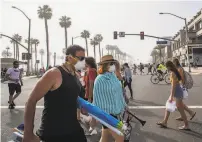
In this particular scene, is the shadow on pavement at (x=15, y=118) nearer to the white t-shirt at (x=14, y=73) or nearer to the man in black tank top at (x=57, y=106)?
the white t-shirt at (x=14, y=73)

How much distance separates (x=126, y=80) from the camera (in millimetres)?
12938

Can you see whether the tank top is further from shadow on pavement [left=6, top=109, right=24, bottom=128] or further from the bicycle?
the bicycle

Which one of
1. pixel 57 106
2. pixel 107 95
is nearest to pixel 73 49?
pixel 57 106

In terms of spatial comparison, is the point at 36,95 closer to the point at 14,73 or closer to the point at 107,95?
the point at 107,95

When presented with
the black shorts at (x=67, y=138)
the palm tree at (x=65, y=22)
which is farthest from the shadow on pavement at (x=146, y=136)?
the palm tree at (x=65, y=22)

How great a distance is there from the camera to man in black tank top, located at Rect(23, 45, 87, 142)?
8.56 ft

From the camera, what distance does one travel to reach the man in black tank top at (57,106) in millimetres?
2609

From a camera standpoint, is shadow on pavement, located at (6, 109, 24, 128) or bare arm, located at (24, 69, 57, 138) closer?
bare arm, located at (24, 69, 57, 138)

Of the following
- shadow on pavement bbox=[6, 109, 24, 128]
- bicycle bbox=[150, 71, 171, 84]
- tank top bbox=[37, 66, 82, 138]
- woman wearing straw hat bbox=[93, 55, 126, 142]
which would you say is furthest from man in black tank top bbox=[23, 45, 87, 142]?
bicycle bbox=[150, 71, 171, 84]

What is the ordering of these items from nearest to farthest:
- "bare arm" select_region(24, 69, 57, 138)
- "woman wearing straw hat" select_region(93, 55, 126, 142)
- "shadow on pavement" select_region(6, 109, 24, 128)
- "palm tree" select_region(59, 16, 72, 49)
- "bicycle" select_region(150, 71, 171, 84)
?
"bare arm" select_region(24, 69, 57, 138) → "woman wearing straw hat" select_region(93, 55, 126, 142) → "shadow on pavement" select_region(6, 109, 24, 128) → "bicycle" select_region(150, 71, 171, 84) → "palm tree" select_region(59, 16, 72, 49)

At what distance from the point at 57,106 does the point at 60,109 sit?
45 millimetres

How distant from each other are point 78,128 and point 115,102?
3.40 ft

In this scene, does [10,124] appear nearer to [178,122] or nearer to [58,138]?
[178,122]

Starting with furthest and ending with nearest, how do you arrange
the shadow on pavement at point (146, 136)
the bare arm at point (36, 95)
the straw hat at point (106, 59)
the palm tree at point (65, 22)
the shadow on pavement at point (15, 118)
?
the palm tree at point (65, 22) → the shadow on pavement at point (15, 118) → the shadow on pavement at point (146, 136) → the straw hat at point (106, 59) → the bare arm at point (36, 95)
